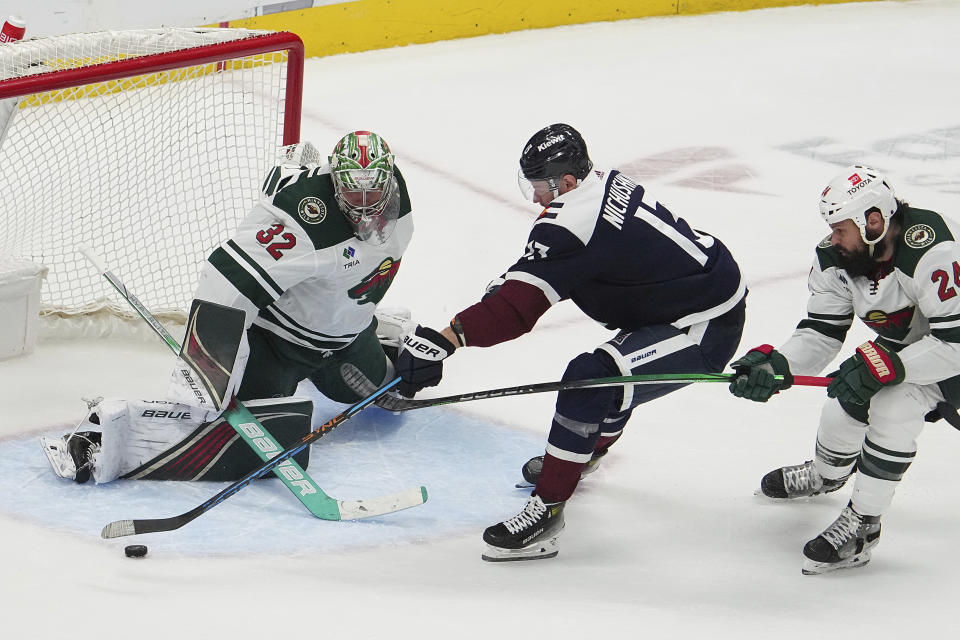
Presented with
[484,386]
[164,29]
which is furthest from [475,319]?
[164,29]

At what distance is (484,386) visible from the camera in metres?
3.62

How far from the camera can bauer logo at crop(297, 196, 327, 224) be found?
9.30 ft

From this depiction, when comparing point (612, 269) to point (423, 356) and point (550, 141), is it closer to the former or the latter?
point (550, 141)

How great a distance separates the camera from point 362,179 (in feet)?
9.09

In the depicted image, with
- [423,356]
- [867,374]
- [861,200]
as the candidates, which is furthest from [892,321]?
[423,356]

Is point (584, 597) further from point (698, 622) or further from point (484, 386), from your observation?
point (484, 386)

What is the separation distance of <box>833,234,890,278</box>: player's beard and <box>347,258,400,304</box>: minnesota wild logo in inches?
43.7

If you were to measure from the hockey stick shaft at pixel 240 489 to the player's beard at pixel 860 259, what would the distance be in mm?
1027

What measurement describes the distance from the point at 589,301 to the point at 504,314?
0.26m

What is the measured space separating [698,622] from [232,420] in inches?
48.3

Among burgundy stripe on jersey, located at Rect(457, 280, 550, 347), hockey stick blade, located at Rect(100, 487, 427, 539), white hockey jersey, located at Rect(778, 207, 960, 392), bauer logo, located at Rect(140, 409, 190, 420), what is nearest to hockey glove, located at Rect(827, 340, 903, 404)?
white hockey jersey, located at Rect(778, 207, 960, 392)

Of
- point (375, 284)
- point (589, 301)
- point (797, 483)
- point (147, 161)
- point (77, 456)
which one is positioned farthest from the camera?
point (147, 161)

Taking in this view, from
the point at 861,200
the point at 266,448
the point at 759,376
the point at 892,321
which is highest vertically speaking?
the point at 861,200

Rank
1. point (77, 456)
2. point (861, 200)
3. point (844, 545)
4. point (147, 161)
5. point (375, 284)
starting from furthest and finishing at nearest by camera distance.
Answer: point (147, 161), point (375, 284), point (77, 456), point (844, 545), point (861, 200)
